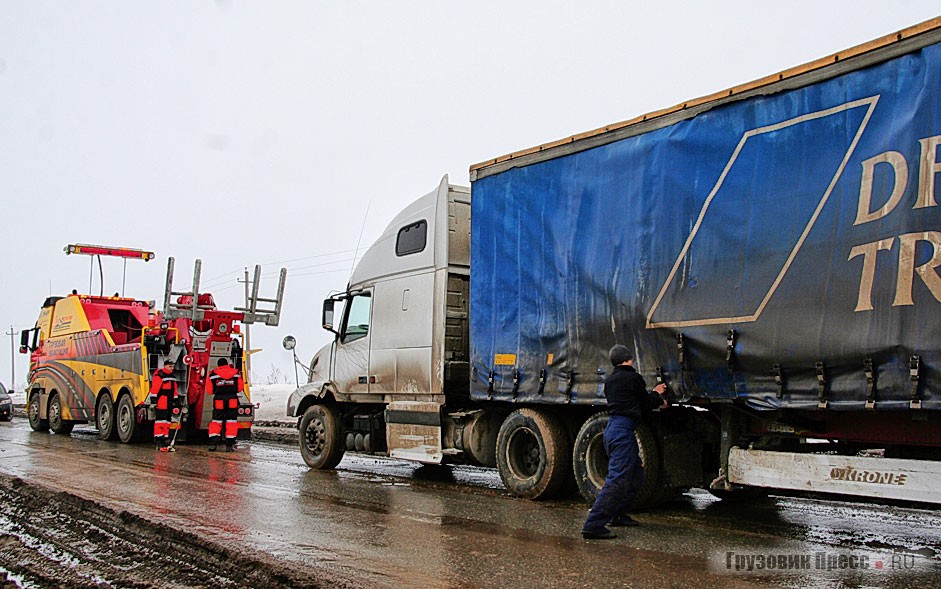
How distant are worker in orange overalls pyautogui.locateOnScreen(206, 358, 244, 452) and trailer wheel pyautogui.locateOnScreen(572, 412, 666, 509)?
837 cm

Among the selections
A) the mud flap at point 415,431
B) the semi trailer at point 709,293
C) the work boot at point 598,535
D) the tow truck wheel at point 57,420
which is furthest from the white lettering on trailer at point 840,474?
the tow truck wheel at point 57,420

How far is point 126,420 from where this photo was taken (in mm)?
16391

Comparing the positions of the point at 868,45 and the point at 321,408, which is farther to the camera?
the point at 321,408

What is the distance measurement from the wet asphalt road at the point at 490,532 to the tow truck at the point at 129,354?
174 inches

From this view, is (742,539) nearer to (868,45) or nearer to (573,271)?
(573,271)

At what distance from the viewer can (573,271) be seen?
8.63 metres

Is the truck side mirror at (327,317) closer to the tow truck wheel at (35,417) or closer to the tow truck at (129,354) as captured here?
the tow truck at (129,354)

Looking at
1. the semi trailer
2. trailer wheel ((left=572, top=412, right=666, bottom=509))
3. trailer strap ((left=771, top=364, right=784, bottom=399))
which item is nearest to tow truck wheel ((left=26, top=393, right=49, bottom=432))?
the semi trailer

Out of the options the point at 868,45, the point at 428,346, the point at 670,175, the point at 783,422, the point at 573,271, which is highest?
the point at 868,45

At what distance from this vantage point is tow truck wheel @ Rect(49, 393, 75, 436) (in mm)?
18922

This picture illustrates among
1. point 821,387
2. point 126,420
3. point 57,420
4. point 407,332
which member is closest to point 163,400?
point 126,420

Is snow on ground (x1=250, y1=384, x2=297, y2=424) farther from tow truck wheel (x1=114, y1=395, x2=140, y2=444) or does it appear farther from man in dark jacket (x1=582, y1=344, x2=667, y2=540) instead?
man in dark jacket (x1=582, y1=344, x2=667, y2=540)

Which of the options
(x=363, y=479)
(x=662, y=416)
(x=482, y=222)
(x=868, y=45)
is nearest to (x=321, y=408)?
(x=363, y=479)

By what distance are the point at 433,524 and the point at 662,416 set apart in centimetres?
243
